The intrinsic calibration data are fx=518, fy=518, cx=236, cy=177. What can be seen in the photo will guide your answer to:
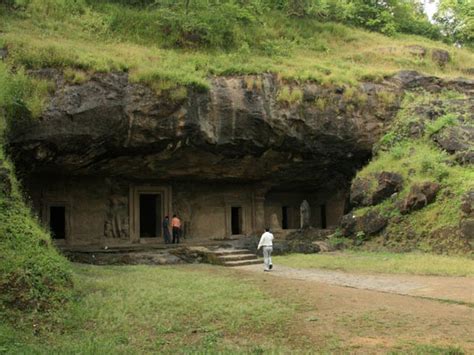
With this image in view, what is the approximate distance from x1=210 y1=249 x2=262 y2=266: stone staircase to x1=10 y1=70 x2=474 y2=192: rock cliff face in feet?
13.9

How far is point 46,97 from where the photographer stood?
15938mm

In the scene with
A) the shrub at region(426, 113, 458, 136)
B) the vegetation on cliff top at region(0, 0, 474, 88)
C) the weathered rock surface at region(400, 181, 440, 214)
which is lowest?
the weathered rock surface at region(400, 181, 440, 214)

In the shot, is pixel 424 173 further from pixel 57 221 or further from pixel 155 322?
pixel 57 221

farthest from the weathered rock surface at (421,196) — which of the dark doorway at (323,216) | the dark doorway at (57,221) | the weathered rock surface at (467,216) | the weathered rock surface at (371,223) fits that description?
the dark doorway at (57,221)

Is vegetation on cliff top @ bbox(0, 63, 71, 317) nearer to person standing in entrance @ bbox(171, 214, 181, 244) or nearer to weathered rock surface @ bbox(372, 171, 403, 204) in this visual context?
person standing in entrance @ bbox(171, 214, 181, 244)

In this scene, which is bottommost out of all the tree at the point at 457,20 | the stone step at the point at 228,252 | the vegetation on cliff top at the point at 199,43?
the stone step at the point at 228,252

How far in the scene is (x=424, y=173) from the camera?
18750 mm

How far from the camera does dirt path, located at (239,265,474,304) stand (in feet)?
34.3

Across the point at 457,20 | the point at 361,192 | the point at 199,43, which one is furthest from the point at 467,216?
the point at 457,20

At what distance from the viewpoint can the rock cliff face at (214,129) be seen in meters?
16.7

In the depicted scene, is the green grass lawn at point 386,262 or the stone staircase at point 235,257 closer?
the green grass lawn at point 386,262

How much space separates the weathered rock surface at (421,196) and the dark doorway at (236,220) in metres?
8.40

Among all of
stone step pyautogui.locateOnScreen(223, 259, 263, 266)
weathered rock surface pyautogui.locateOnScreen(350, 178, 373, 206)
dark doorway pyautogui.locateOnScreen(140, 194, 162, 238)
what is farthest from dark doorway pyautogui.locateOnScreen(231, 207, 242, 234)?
stone step pyautogui.locateOnScreen(223, 259, 263, 266)

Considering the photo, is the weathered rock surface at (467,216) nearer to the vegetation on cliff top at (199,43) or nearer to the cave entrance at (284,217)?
the vegetation on cliff top at (199,43)
